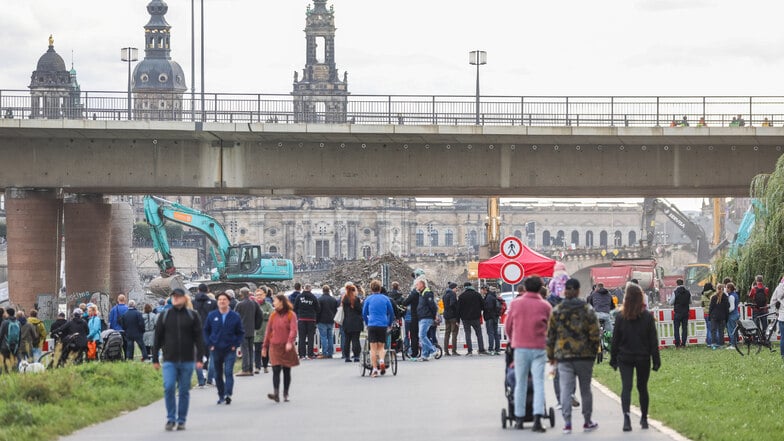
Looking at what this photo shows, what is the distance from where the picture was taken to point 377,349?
26641 millimetres

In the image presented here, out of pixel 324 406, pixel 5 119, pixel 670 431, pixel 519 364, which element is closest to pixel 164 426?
pixel 324 406

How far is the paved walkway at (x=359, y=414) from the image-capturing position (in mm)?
17670

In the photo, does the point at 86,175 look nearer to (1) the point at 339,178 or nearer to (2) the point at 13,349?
(1) the point at 339,178

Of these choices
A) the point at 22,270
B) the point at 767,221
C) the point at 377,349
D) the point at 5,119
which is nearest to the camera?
the point at 377,349

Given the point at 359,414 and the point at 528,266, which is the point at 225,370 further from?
the point at 528,266

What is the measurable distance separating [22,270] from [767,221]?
2348 centimetres

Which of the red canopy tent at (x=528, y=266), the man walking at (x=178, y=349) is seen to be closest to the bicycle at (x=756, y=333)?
the red canopy tent at (x=528, y=266)

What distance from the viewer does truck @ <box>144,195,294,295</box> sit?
2687 inches

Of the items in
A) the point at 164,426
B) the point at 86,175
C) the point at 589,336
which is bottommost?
the point at 164,426

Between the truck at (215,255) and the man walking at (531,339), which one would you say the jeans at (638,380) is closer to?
the man walking at (531,339)

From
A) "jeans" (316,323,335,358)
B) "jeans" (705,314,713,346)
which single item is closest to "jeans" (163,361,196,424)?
"jeans" (316,323,335,358)

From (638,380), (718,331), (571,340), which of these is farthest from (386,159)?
(571,340)

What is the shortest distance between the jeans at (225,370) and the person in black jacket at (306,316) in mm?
10015

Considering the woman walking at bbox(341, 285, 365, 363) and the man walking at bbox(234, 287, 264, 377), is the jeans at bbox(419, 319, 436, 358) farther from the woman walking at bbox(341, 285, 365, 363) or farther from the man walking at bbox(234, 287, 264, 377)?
the man walking at bbox(234, 287, 264, 377)
